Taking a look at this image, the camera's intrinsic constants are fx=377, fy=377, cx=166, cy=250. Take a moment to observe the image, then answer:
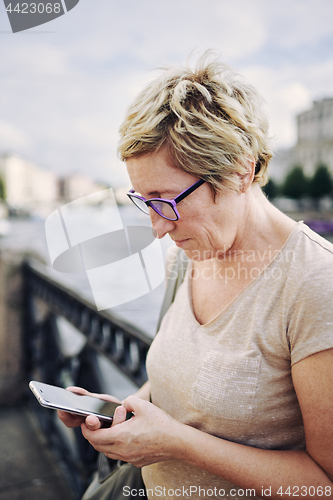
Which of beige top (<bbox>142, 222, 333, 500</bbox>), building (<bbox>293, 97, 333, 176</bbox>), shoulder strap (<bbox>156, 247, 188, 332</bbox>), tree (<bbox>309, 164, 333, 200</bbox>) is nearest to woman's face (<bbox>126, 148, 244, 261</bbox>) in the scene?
beige top (<bbox>142, 222, 333, 500</bbox>)

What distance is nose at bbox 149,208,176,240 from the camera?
1131 mm

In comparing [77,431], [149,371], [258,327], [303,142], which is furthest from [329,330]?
[303,142]

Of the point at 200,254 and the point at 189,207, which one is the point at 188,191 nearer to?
the point at 189,207

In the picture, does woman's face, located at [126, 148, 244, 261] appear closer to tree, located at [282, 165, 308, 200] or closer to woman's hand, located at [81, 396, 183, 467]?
woman's hand, located at [81, 396, 183, 467]

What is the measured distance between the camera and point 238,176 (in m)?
1.04

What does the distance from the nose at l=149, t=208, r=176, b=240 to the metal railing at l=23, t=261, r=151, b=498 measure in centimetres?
71

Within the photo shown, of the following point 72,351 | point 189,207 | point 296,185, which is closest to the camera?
point 189,207

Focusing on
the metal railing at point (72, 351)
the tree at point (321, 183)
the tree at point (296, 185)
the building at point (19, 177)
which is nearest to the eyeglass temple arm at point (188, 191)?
the metal railing at point (72, 351)

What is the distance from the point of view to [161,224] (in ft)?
3.73

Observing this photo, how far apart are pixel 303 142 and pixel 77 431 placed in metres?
57.8

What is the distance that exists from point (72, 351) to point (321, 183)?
4068 cm

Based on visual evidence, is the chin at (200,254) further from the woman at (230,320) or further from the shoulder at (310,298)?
the shoulder at (310,298)

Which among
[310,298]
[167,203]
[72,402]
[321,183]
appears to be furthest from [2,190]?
[310,298]

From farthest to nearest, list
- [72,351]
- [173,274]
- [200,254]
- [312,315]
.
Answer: [72,351]
[173,274]
[200,254]
[312,315]
